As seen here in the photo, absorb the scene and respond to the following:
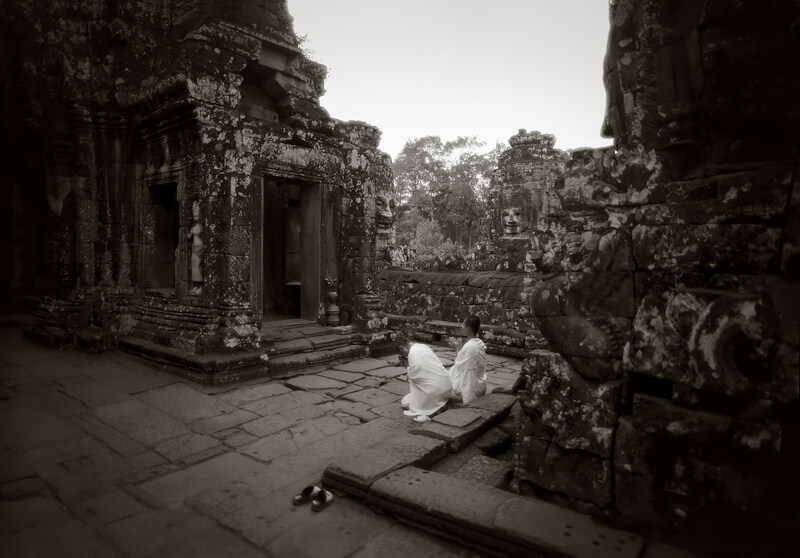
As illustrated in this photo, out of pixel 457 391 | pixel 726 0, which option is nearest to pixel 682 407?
pixel 726 0

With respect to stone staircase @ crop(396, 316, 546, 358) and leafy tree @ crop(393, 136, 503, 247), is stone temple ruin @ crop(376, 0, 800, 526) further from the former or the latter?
leafy tree @ crop(393, 136, 503, 247)

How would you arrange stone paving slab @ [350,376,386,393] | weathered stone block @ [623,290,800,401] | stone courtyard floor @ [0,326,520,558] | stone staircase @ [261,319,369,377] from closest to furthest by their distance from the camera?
weathered stone block @ [623,290,800,401]
stone courtyard floor @ [0,326,520,558]
stone paving slab @ [350,376,386,393]
stone staircase @ [261,319,369,377]

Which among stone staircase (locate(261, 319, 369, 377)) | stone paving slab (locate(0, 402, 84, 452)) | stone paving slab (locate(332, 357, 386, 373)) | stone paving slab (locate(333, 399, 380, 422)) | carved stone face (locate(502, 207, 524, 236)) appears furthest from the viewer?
carved stone face (locate(502, 207, 524, 236))

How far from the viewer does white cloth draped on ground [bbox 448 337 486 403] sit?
516 centimetres

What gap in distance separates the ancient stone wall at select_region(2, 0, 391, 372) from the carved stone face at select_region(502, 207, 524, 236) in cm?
640

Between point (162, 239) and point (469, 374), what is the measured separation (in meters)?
5.74

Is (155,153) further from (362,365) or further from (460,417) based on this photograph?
(460,417)

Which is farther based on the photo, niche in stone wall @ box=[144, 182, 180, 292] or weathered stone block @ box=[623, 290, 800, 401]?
niche in stone wall @ box=[144, 182, 180, 292]

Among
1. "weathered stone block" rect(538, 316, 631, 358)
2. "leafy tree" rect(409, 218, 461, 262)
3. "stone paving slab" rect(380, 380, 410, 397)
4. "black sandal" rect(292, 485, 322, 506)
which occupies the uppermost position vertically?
"leafy tree" rect(409, 218, 461, 262)

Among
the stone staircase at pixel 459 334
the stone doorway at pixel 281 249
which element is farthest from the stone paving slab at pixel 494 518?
the stone doorway at pixel 281 249

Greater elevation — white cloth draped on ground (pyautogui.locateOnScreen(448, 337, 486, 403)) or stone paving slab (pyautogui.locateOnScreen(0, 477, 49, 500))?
white cloth draped on ground (pyautogui.locateOnScreen(448, 337, 486, 403))

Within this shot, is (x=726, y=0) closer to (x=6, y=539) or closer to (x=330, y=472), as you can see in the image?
(x=330, y=472)

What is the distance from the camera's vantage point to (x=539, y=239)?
9.80 feet

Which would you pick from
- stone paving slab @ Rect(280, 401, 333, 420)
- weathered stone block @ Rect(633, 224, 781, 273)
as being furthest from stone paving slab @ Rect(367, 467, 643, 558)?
stone paving slab @ Rect(280, 401, 333, 420)
